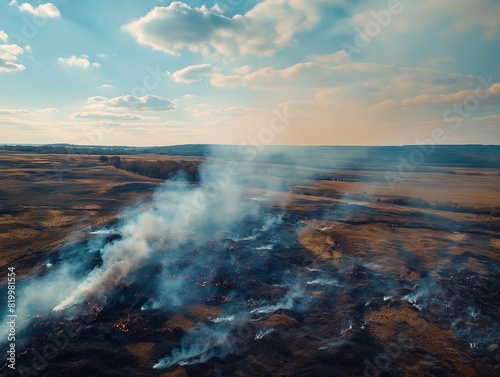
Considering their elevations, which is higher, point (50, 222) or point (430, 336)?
point (50, 222)

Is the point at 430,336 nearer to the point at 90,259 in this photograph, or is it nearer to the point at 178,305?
the point at 178,305

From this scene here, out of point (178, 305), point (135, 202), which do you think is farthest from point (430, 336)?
point (135, 202)

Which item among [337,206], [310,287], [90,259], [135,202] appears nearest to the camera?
[310,287]

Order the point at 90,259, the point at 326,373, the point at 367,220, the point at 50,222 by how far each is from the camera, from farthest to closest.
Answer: the point at 367,220 < the point at 50,222 < the point at 90,259 < the point at 326,373

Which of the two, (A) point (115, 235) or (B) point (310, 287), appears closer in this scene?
(B) point (310, 287)

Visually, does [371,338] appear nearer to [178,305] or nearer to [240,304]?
[240,304]

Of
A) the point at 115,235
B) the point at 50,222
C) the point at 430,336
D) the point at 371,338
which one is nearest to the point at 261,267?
the point at 371,338
